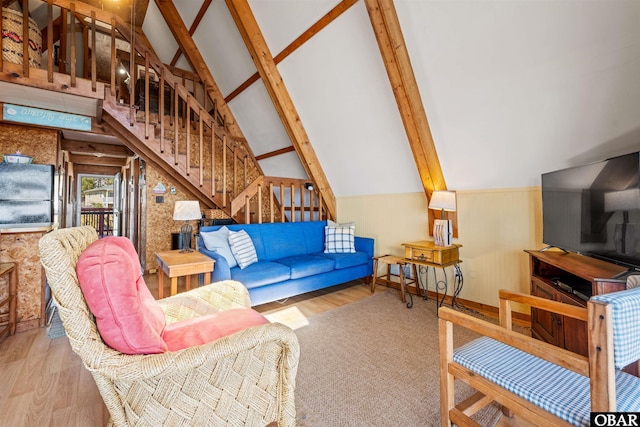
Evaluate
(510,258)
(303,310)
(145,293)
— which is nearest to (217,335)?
(145,293)

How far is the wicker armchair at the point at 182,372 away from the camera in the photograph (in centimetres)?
92

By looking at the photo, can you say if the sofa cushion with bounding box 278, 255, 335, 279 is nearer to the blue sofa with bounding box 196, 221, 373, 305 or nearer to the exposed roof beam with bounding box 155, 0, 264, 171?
the blue sofa with bounding box 196, 221, 373, 305

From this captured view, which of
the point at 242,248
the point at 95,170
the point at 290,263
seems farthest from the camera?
the point at 95,170

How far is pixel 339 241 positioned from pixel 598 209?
8.81 feet

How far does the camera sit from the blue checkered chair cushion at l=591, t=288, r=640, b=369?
77 centimetres

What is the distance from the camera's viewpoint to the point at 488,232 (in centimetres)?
291

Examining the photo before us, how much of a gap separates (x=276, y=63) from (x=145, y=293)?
3.23 meters

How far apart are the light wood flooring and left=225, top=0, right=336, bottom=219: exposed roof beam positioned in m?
3.35

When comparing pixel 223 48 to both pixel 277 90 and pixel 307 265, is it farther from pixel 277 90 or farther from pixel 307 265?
pixel 307 265

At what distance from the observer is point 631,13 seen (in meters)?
1.55

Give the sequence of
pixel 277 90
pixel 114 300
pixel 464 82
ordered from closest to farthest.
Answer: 1. pixel 114 300
2. pixel 464 82
3. pixel 277 90

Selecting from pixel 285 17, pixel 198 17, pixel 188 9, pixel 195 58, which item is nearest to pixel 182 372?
pixel 285 17

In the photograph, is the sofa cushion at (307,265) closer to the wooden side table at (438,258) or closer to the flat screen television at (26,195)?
the wooden side table at (438,258)

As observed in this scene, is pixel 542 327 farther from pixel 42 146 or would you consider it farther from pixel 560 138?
pixel 42 146
